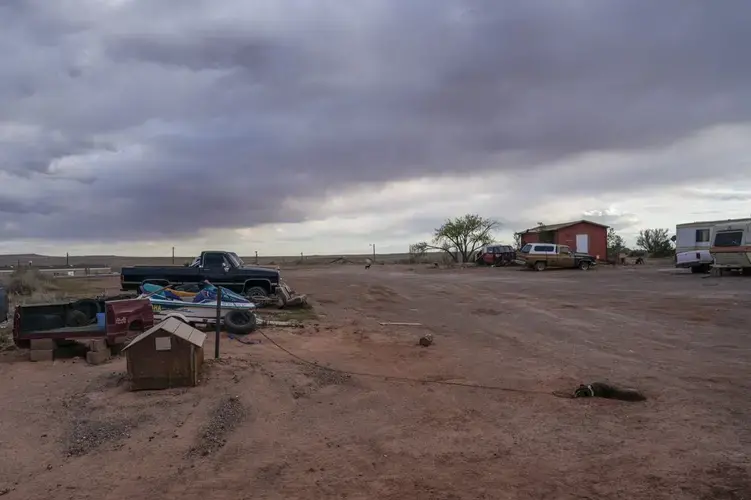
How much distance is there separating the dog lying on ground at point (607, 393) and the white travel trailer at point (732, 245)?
24332 mm

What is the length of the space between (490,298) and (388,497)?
1680 centimetres

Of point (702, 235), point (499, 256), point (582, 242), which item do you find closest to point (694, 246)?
point (702, 235)

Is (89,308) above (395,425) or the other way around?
above

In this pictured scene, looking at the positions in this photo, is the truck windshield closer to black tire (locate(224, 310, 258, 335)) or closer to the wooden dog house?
black tire (locate(224, 310, 258, 335))

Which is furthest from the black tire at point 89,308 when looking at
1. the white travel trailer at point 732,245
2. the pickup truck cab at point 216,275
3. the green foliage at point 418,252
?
the green foliage at point 418,252

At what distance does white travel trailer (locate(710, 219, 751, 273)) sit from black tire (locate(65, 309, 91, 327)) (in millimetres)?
28140

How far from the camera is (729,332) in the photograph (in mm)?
11727

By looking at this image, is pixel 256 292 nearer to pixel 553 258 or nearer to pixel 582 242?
pixel 553 258

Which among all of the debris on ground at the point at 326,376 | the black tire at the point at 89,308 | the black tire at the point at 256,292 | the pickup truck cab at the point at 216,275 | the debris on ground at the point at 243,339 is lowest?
the debris on ground at the point at 326,376

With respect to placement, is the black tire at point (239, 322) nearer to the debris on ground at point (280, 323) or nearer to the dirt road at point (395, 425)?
the debris on ground at point (280, 323)

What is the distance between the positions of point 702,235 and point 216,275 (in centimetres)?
A: 3005

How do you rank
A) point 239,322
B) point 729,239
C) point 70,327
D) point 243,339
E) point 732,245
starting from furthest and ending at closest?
point 729,239, point 732,245, point 239,322, point 243,339, point 70,327

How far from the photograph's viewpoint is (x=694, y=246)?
112 feet

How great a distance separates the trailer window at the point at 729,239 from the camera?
87.1 feet
